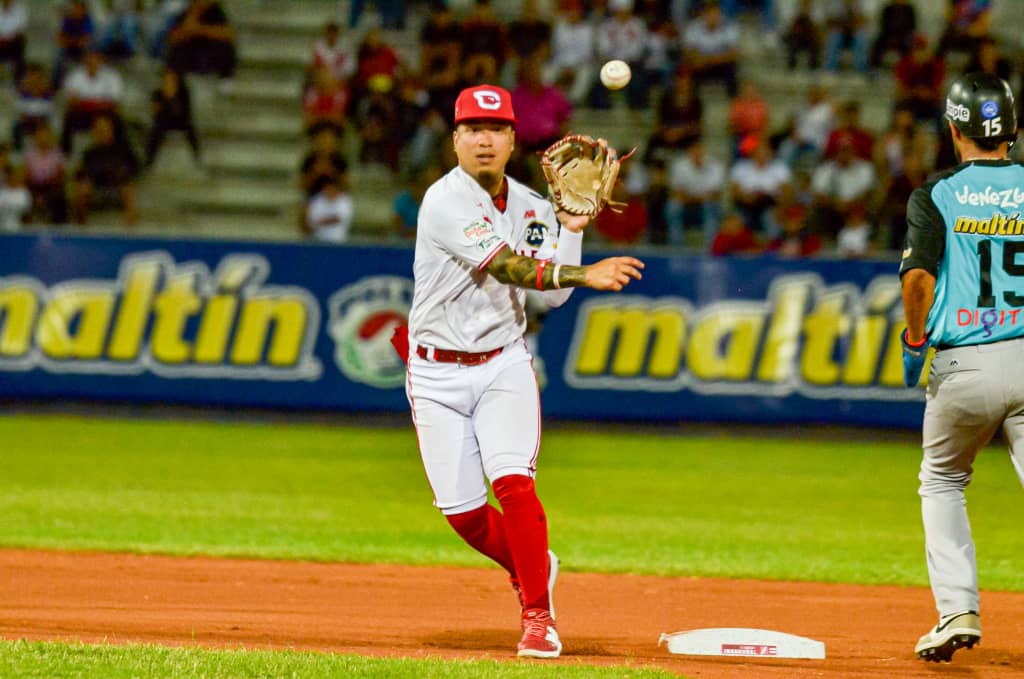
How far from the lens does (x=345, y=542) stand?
33.9 ft

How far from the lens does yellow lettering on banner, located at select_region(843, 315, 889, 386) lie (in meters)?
16.0

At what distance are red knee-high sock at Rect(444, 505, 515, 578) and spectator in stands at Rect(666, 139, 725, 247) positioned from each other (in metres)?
11.8

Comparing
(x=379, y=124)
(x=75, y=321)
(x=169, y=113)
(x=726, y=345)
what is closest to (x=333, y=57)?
(x=379, y=124)

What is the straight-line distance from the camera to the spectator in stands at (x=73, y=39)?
21328mm

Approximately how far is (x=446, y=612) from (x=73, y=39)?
1566 cm

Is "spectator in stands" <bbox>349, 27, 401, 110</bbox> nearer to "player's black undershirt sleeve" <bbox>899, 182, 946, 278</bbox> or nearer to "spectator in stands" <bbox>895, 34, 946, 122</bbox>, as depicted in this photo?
"spectator in stands" <bbox>895, 34, 946, 122</bbox>

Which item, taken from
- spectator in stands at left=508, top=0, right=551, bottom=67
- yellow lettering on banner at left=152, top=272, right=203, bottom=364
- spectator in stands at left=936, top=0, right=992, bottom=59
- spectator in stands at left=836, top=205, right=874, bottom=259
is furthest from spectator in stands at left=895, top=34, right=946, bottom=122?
yellow lettering on banner at left=152, top=272, right=203, bottom=364

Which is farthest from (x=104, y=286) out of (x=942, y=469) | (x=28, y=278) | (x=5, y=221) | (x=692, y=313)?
(x=942, y=469)

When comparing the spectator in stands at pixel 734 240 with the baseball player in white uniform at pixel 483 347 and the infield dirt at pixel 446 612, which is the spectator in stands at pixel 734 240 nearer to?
the infield dirt at pixel 446 612

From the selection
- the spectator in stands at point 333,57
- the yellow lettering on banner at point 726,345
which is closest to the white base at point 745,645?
the yellow lettering on banner at point 726,345

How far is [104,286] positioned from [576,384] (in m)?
5.28

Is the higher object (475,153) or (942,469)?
(475,153)

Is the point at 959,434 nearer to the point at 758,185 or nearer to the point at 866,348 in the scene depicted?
the point at 866,348

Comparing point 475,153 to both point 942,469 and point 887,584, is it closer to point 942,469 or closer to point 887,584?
point 942,469
